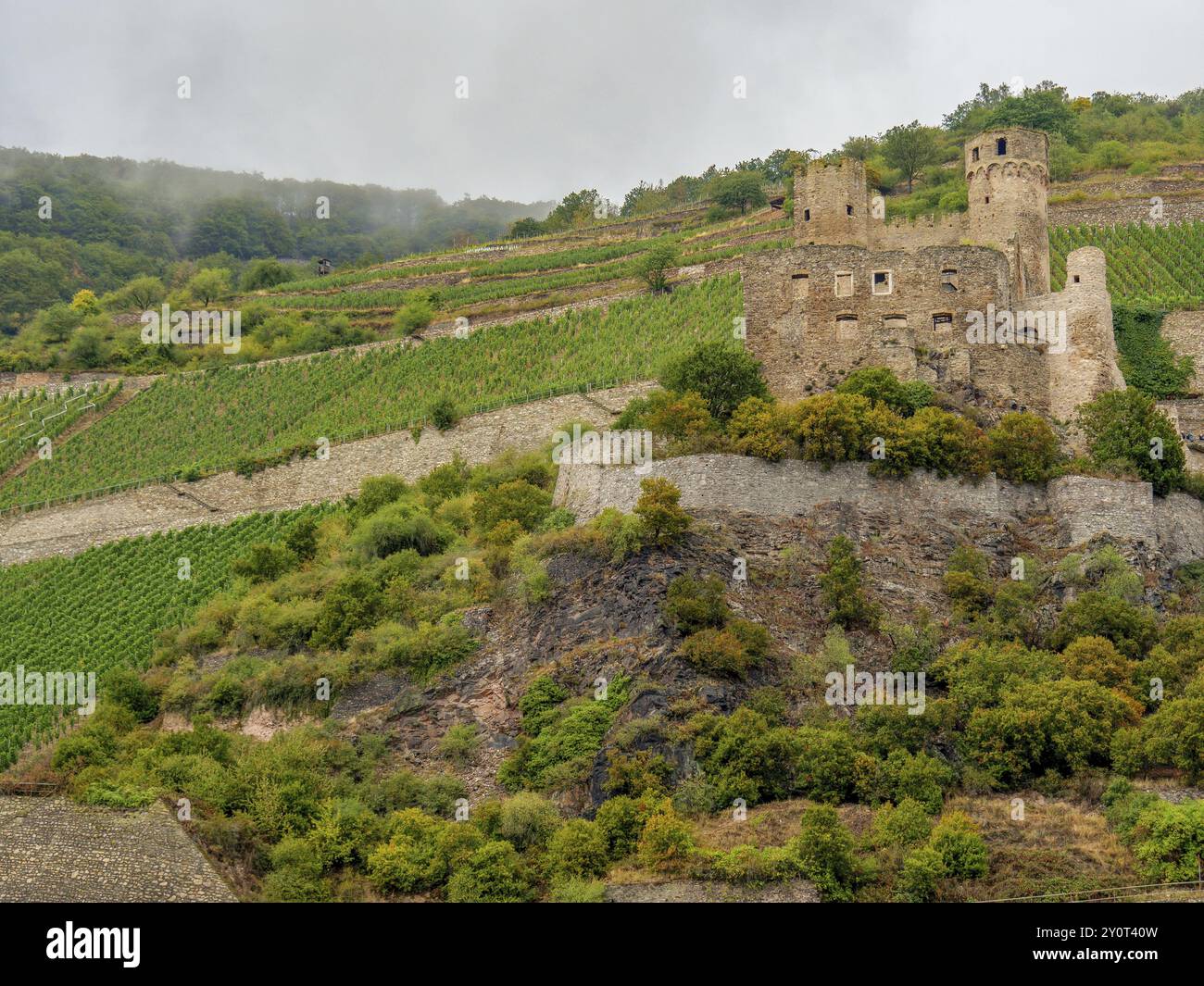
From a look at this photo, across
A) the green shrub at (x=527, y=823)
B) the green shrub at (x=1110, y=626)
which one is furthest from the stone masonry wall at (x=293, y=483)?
the green shrub at (x=527, y=823)

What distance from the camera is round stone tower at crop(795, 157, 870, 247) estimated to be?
4731cm

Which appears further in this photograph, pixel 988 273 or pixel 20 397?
pixel 20 397

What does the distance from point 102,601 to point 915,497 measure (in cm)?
2185

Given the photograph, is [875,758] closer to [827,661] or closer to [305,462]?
[827,661]

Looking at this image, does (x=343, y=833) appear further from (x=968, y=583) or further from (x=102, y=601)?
(x=102, y=601)

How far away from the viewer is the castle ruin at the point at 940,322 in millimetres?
43875

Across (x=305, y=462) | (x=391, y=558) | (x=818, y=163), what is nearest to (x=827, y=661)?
(x=391, y=558)

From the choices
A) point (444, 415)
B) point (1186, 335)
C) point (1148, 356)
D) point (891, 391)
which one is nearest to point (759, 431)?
point (891, 391)

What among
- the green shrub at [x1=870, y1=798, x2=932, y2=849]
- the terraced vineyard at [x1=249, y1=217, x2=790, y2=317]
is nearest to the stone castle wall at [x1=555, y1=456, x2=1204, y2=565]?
the green shrub at [x1=870, y1=798, x2=932, y2=849]

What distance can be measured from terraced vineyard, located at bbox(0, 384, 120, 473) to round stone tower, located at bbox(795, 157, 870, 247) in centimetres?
2836

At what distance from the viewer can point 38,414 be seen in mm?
65875

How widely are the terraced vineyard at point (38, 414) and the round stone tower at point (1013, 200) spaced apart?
32.3 metres

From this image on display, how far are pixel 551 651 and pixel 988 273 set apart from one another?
14.6 metres

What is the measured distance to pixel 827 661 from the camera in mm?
36125
